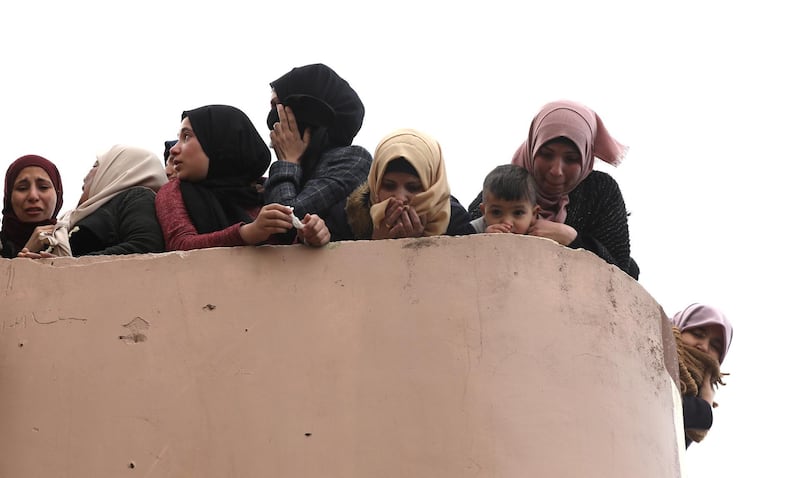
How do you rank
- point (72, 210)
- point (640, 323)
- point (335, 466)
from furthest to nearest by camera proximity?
point (72, 210), point (640, 323), point (335, 466)

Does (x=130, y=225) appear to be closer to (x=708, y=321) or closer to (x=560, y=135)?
(x=560, y=135)

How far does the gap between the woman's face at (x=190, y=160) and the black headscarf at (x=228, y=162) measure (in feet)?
0.06

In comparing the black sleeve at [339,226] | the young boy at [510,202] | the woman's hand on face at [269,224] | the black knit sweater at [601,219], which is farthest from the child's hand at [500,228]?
the woman's hand on face at [269,224]

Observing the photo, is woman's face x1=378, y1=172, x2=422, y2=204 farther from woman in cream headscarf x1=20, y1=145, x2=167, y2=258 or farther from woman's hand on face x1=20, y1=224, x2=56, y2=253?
woman's hand on face x1=20, y1=224, x2=56, y2=253

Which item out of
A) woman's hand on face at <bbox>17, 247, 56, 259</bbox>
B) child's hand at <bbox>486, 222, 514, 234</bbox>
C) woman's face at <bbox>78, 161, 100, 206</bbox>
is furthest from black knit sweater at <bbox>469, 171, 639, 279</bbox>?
woman's hand on face at <bbox>17, 247, 56, 259</bbox>

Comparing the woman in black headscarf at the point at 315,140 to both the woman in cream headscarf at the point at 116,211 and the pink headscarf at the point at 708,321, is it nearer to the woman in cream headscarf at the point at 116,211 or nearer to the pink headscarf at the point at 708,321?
the woman in cream headscarf at the point at 116,211

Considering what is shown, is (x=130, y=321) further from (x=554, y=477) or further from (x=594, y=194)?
(x=594, y=194)

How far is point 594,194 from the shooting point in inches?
268

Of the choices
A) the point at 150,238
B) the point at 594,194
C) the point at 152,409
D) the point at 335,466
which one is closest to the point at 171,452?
the point at 152,409

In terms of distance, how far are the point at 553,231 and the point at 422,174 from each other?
527 mm

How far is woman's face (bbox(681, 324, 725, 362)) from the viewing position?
759 cm

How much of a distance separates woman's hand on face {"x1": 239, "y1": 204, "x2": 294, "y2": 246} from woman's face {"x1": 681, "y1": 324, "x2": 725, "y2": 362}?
2438mm

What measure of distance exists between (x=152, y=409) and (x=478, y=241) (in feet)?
3.99

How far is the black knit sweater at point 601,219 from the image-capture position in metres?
6.69
